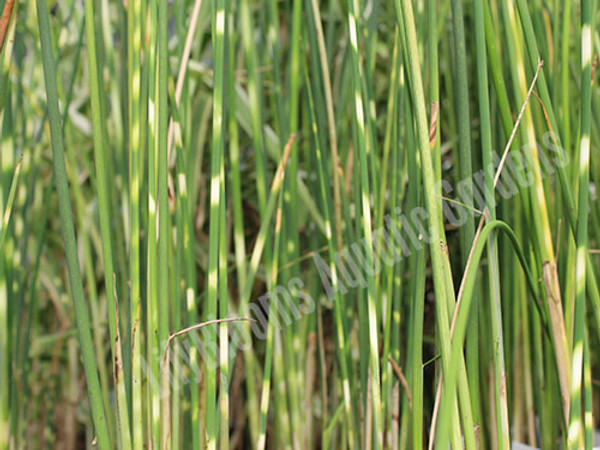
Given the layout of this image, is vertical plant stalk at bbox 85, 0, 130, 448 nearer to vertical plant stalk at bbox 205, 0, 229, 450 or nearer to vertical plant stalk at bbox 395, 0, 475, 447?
vertical plant stalk at bbox 205, 0, 229, 450

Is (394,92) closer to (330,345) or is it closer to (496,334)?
(496,334)

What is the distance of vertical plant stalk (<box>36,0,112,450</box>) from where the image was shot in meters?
0.31

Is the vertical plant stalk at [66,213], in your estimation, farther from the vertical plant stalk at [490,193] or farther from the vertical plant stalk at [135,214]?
the vertical plant stalk at [490,193]

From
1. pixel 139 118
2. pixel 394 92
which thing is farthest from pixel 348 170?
pixel 139 118

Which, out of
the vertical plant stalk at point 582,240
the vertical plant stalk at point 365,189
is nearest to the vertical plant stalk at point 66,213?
the vertical plant stalk at point 365,189

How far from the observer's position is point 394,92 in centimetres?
43

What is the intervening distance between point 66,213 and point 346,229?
0.71ft

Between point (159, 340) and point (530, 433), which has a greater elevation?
point (159, 340)

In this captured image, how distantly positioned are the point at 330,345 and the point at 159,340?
371 millimetres

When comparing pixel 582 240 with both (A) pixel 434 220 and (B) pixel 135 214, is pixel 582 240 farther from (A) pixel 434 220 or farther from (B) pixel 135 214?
(B) pixel 135 214

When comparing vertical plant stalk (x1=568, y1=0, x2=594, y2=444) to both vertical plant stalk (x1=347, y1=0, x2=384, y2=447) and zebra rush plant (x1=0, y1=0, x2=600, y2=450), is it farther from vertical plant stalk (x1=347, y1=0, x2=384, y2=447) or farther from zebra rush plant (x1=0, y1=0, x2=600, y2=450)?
vertical plant stalk (x1=347, y1=0, x2=384, y2=447)

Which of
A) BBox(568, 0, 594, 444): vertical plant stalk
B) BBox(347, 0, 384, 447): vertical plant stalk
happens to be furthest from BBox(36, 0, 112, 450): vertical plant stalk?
BBox(568, 0, 594, 444): vertical plant stalk

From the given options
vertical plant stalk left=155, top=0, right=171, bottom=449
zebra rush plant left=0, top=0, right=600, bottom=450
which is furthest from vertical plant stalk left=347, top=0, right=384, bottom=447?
vertical plant stalk left=155, top=0, right=171, bottom=449

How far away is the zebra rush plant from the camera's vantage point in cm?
32
